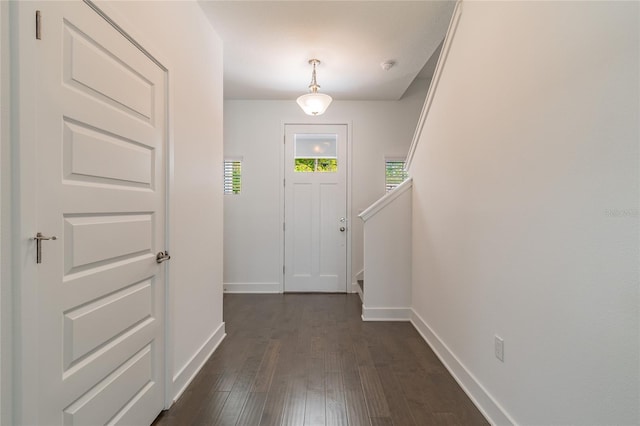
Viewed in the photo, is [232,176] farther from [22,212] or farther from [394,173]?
[22,212]

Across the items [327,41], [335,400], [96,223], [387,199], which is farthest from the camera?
[387,199]

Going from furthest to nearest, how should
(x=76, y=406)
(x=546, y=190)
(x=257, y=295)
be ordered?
1. (x=257, y=295)
2. (x=546, y=190)
3. (x=76, y=406)

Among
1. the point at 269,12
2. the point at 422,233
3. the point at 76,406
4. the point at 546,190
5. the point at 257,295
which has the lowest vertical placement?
the point at 257,295

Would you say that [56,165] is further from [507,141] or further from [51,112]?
[507,141]

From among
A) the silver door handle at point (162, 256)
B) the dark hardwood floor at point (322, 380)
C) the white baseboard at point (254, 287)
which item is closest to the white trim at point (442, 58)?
the dark hardwood floor at point (322, 380)

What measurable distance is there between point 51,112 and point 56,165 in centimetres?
17

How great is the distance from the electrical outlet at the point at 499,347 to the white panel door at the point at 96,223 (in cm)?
180

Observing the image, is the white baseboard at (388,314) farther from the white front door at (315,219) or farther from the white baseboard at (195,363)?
the white baseboard at (195,363)

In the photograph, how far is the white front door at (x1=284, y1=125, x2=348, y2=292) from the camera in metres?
4.06

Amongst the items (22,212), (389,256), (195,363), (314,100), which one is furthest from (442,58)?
(195,363)

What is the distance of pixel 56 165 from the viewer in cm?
99

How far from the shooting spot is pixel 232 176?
406cm

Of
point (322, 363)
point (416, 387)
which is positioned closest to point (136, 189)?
point (322, 363)

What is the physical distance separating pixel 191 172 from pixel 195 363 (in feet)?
4.27
